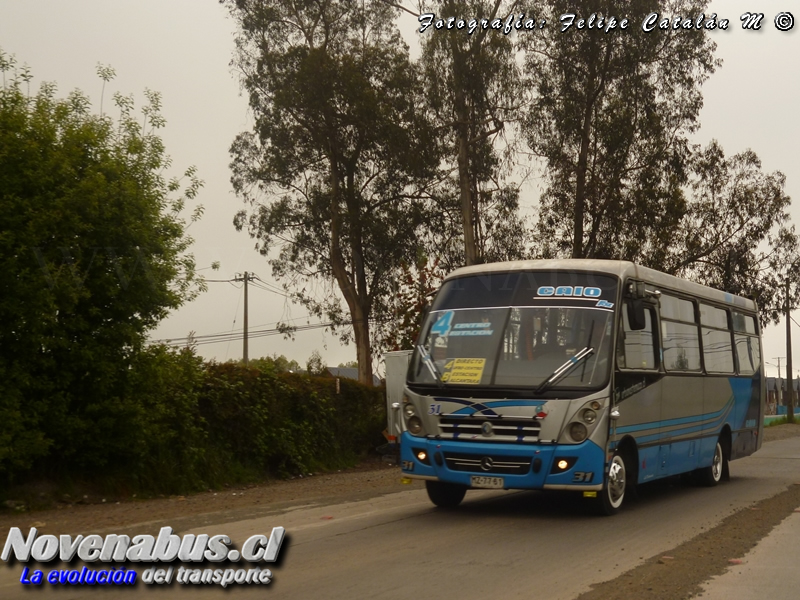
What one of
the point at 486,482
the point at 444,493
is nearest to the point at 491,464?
the point at 486,482

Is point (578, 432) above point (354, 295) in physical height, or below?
below

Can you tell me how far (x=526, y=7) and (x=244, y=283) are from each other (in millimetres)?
26678

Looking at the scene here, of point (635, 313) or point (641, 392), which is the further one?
point (641, 392)

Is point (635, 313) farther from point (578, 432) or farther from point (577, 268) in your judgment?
point (578, 432)

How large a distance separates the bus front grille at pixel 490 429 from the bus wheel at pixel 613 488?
Result: 1.18m

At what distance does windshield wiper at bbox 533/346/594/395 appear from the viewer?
429 inches

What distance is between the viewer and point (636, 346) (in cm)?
1212

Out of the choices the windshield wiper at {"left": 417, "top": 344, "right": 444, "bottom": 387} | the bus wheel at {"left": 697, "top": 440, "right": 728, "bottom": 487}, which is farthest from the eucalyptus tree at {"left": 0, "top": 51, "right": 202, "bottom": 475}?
the bus wheel at {"left": 697, "top": 440, "right": 728, "bottom": 487}

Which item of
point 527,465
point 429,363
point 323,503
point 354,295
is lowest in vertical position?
point 323,503

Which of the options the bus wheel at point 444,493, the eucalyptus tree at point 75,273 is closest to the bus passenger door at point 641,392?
the bus wheel at point 444,493

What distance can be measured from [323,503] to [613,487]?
4.09 metres

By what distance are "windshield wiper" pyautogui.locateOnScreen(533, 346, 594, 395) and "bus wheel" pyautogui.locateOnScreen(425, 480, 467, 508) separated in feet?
6.80

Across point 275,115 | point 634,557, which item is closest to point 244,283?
point 275,115

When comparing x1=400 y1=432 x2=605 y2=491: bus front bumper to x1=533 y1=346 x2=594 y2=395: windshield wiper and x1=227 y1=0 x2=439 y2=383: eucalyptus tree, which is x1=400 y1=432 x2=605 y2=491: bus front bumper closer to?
x1=533 y1=346 x2=594 y2=395: windshield wiper
